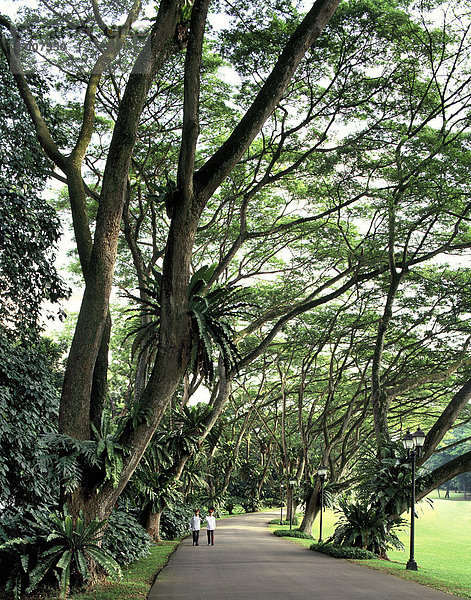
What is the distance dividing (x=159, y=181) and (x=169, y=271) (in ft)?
30.5

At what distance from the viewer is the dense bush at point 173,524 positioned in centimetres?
2446

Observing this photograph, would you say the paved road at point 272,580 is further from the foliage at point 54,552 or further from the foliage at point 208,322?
the foliage at point 208,322

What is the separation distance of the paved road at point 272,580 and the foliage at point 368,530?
103cm

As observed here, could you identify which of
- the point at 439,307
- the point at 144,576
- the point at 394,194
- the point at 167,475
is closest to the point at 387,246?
the point at 394,194

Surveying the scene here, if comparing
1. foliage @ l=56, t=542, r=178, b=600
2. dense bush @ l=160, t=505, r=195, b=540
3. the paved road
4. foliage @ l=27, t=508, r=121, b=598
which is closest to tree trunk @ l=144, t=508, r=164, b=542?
dense bush @ l=160, t=505, r=195, b=540

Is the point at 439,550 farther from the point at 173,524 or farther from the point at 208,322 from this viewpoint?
the point at 208,322

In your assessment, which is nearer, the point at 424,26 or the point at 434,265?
the point at 424,26

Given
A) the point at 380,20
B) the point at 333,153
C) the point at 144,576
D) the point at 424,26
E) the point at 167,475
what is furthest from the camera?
the point at 167,475

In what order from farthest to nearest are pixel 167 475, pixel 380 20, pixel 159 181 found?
pixel 167 475
pixel 159 181
pixel 380 20

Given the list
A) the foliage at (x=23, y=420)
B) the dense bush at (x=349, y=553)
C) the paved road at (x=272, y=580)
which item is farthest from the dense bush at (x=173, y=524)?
the foliage at (x=23, y=420)

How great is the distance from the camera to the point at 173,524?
24.8 metres

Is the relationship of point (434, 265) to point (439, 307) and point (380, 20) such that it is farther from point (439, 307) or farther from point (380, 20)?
point (380, 20)

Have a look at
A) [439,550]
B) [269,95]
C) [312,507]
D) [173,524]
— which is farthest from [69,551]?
[439,550]

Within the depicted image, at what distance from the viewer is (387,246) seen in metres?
19.9
